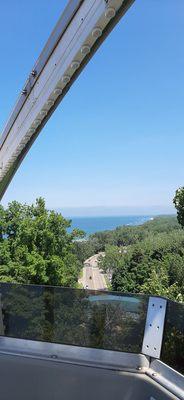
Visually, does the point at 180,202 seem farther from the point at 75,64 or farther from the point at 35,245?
the point at 75,64

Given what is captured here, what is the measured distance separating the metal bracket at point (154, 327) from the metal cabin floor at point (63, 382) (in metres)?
0.17

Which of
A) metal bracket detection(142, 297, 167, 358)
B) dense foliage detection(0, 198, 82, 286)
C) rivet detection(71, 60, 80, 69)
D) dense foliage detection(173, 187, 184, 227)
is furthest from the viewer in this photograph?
dense foliage detection(0, 198, 82, 286)

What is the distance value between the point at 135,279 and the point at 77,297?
43527mm

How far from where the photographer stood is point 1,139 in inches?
180

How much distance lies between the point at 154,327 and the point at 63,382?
0.68 meters

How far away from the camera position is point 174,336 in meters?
2.62

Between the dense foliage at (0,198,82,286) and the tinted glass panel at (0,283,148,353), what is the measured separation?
18854 millimetres

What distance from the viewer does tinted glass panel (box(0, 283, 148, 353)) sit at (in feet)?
9.23

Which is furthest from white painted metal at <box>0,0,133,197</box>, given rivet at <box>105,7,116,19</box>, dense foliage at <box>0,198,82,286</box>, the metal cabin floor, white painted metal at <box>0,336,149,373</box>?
dense foliage at <box>0,198,82,286</box>

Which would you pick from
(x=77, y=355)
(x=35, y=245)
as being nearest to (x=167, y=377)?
(x=77, y=355)

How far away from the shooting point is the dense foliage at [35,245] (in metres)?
22.5

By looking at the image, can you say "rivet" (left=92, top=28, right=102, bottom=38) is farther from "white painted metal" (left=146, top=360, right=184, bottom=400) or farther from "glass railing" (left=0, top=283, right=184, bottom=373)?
"white painted metal" (left=146, top=360, right=184, bottom=400)

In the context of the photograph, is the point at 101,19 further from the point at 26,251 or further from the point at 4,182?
the point at 26,251

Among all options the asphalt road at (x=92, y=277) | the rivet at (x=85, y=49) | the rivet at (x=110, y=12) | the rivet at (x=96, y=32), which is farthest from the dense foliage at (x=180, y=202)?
the asphalt road at (x=92, y=277)
